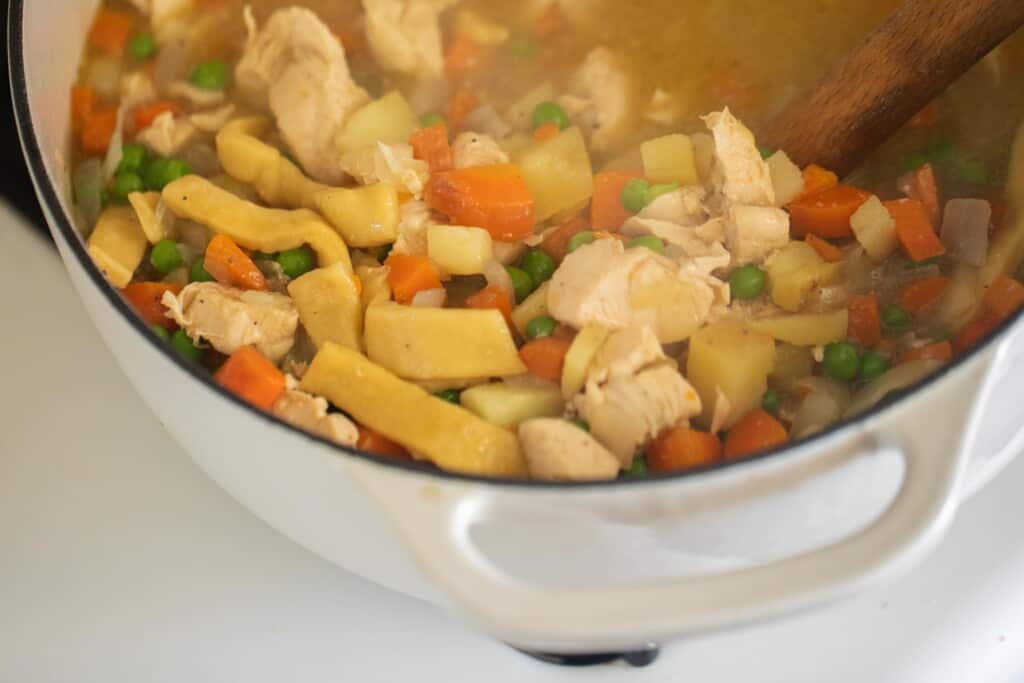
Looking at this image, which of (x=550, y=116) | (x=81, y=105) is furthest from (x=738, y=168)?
(x=81, y=105)

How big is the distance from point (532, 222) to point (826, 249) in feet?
1.72

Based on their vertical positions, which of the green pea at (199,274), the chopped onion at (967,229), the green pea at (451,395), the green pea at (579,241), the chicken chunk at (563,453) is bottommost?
the green pea at (199,274)

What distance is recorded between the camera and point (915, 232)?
1.93 m

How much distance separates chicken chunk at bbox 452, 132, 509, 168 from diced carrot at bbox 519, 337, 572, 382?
0.46m

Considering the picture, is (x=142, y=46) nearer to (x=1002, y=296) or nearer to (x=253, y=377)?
(x=253, y=377)

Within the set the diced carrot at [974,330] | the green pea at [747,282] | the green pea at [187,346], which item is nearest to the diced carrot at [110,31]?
the green pea at [187,346]

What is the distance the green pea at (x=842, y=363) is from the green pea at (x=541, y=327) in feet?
1.43

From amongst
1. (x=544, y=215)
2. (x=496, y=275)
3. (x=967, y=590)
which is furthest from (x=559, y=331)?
(x=967, y=590)

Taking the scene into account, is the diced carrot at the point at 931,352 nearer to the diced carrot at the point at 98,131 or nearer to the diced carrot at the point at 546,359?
the diced carrot at the point at 546,359

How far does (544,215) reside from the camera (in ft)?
6.83

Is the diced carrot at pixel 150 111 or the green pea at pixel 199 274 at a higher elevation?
the diced carrot at pixel 150 111

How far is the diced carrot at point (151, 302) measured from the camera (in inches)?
74.9

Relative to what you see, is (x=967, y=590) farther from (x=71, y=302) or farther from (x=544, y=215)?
(x=71, y=302)

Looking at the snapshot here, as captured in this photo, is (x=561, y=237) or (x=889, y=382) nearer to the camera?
(x=889, y=382)
